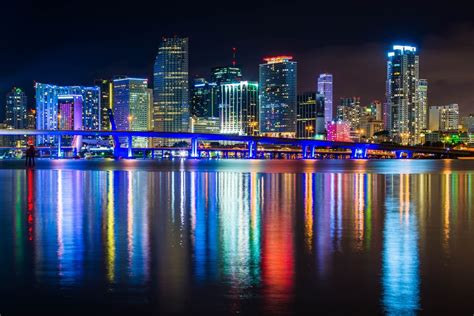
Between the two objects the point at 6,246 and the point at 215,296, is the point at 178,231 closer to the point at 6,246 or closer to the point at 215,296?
the point at 6,246

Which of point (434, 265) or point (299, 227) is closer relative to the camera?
point (434, 265)

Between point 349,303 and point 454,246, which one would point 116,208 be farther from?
point 349,303

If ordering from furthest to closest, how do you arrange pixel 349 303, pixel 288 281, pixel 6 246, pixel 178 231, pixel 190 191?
pixel 190 191, pixel 178 231, pixel 6 246, pixel 288 281, pixel 349 303

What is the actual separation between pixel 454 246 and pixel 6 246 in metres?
11.8

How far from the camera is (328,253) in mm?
15469

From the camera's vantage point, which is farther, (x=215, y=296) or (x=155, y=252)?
(x=155, y=252)

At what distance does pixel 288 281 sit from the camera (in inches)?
480

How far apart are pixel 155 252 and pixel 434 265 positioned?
256 inches

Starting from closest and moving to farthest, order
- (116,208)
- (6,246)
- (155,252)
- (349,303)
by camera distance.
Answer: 1. (349,303)
2. (155,252)
3. (6,246)
4. (116,208)

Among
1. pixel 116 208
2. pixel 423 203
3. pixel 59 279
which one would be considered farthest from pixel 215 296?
pixel 423 203

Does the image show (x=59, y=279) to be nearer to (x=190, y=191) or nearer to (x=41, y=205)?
(x=41, y=205)

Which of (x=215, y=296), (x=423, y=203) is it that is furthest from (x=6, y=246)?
(x=423, y=203)

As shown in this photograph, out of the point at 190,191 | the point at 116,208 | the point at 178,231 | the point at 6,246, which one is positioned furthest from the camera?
the point at 190,191

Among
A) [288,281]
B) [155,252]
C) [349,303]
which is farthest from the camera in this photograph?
[155,252]
